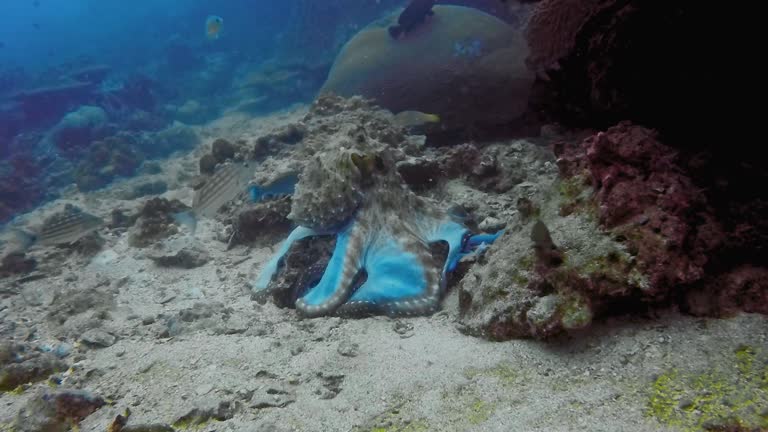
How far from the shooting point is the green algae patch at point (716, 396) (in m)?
1.49

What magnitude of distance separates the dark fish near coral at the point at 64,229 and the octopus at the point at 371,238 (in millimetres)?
3589

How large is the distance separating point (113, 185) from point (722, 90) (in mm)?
14780

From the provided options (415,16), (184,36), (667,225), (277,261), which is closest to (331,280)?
(277,261)

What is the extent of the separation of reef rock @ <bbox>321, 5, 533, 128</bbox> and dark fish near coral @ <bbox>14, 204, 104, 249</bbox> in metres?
5.61

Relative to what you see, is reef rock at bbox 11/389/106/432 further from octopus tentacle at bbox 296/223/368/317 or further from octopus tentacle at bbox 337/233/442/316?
octopus tentacle at bbox 337/233/442/316

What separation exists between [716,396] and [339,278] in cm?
244

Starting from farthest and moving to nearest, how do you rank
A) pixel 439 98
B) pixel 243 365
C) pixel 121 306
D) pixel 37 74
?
pixel 37 74, pixel 439 98, pixel 121 306, pixel 243 365

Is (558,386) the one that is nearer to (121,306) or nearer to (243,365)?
(243,365)

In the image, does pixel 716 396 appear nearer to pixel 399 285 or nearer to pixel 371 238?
pixel 399 285

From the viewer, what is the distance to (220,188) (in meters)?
5.01

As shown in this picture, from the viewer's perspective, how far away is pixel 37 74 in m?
26.9

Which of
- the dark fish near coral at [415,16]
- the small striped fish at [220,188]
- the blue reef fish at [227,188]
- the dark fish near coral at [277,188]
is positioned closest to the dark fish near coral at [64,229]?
the blue reef fish at [227,188]

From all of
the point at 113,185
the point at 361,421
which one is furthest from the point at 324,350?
the point at 113,185

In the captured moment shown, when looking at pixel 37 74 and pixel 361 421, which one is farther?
pixel 37 74
